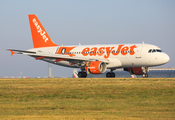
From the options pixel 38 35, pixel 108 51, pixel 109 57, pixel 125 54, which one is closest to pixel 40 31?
pixel 38 35

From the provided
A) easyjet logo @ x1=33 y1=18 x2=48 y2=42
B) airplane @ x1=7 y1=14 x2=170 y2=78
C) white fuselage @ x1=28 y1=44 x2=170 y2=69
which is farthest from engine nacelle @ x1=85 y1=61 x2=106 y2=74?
easyjet logo @ x1=33 y1=18 x2=48 y2=42

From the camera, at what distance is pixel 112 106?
1410cm

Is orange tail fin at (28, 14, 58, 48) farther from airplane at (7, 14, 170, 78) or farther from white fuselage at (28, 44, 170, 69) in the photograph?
white fuselage at (28, 44, 170, 69)

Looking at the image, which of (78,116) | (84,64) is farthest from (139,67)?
(78,116)

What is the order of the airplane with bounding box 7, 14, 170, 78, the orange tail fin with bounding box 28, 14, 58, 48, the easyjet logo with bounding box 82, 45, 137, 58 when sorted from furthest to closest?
the orange tail fin with bounding box 28, 14, 58, 48, the easyjet logo with bounding box 82, 45, 137, 58, the airplane with bounding box 7, 14, 170, 78

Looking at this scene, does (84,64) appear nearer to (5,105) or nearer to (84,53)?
(84,53)

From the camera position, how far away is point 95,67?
37188 mm

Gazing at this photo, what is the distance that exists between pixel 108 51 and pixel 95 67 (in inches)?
142

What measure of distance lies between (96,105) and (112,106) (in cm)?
81

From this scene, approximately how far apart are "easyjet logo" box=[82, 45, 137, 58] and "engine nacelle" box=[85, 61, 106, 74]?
1875 mm

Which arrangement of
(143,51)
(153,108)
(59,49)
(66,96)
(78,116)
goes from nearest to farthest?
(78,116), (153,108), (66,96), (143,51), (59,49)

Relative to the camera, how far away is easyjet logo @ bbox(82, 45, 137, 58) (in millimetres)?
38062

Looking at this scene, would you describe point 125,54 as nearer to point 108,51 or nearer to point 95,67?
point 108,51

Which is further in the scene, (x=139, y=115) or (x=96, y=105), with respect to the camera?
(x=96, y=105)
